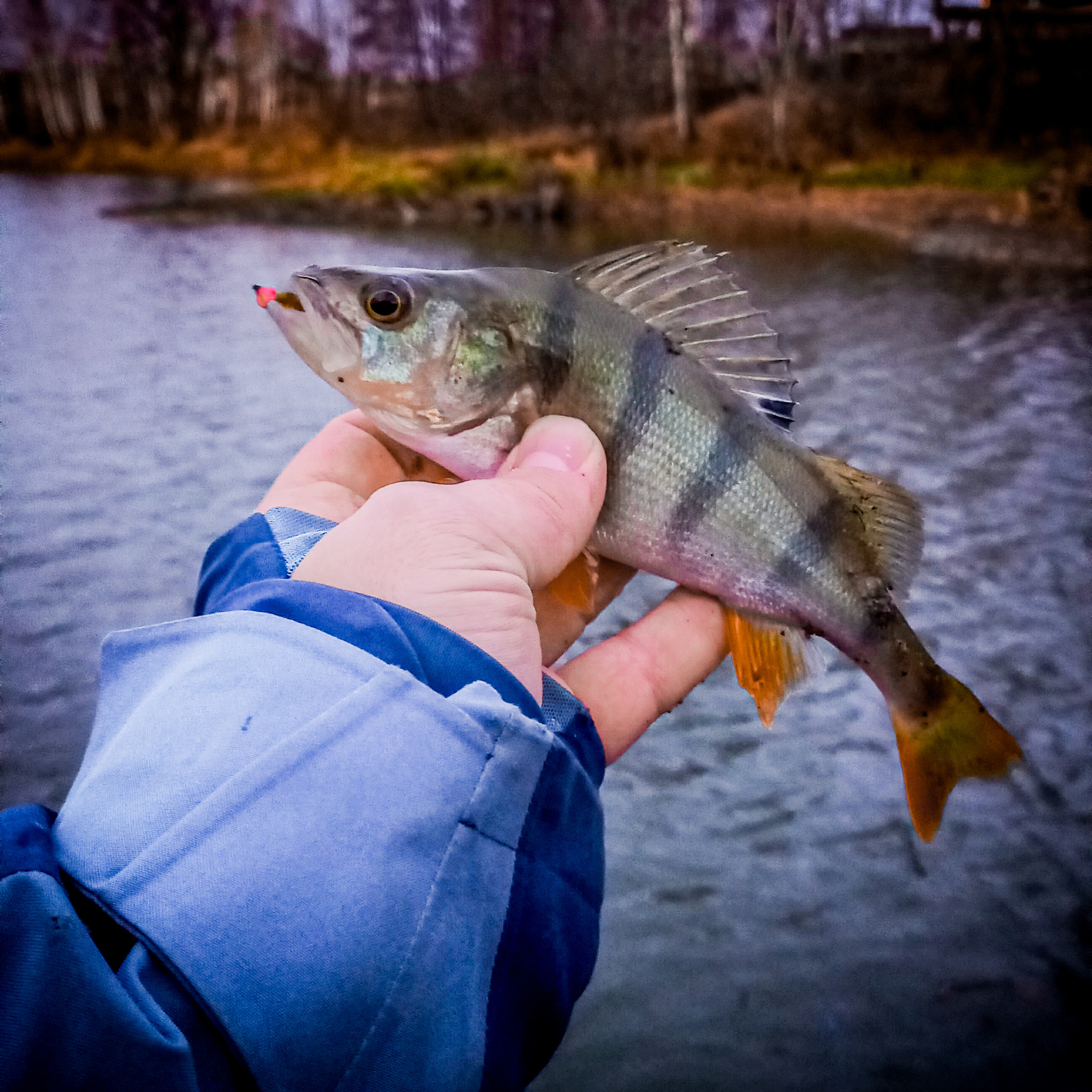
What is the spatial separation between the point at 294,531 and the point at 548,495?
357 millimetres

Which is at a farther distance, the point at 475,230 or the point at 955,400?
the point at 475,230

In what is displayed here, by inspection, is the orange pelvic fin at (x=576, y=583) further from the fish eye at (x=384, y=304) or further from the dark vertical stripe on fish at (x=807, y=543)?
the fish eye at (x=384, y=304)

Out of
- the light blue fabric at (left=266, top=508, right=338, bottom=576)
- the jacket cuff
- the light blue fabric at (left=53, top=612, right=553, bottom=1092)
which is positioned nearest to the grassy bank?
the light blue fabric at (left=266, top=508, right=338, bottom=576)

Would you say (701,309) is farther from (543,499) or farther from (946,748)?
(946,748)

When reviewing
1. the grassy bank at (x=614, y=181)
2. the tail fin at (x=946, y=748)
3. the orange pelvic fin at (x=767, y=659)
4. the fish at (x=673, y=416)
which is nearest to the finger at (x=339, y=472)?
the fish at (x=673, y=416)

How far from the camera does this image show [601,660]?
1480mm

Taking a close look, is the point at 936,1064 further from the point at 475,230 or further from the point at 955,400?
the point at 475,230

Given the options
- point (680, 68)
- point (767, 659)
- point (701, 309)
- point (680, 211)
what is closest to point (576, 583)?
point (767, 659)

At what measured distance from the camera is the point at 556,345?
1.35 metres

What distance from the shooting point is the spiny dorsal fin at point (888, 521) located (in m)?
1.39

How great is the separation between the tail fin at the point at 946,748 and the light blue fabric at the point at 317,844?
759 mm

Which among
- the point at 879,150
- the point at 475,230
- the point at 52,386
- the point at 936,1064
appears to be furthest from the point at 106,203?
the point at 936,1064

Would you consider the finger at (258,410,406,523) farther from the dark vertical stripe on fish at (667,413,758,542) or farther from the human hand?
the dark vertical stripe on fish at (667,413,758,542)

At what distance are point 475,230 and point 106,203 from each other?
4.07m
